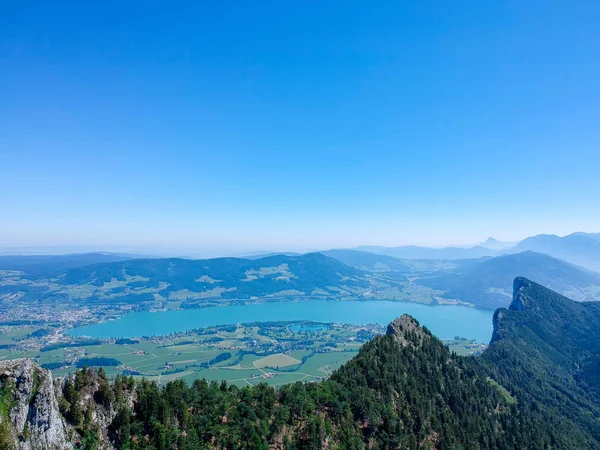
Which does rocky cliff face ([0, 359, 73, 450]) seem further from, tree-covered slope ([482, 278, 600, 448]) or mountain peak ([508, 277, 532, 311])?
mountain peak ([508, 277, 532, 311])

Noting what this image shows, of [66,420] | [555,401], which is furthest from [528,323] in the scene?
[66,420]

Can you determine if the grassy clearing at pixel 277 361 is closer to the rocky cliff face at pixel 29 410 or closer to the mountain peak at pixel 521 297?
the mountain peak at pixel 521 297

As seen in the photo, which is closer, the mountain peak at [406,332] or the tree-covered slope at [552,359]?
the mountain peak at [406,332]

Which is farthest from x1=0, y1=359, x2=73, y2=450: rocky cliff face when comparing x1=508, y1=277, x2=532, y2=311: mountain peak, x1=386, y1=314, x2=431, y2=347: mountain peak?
x1=508, y1=277, x2=532, y2=311: mountain peak

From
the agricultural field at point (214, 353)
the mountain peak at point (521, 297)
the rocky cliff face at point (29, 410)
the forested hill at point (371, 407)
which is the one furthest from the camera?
the mountain peak at point (521, 297)

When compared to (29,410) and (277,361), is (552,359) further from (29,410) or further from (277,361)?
(29,410)

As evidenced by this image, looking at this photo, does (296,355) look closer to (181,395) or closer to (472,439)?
(472,439)

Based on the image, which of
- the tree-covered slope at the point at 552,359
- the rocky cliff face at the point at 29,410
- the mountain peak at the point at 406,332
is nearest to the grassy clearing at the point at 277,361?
the tree-covered slope at the point at 552,359
